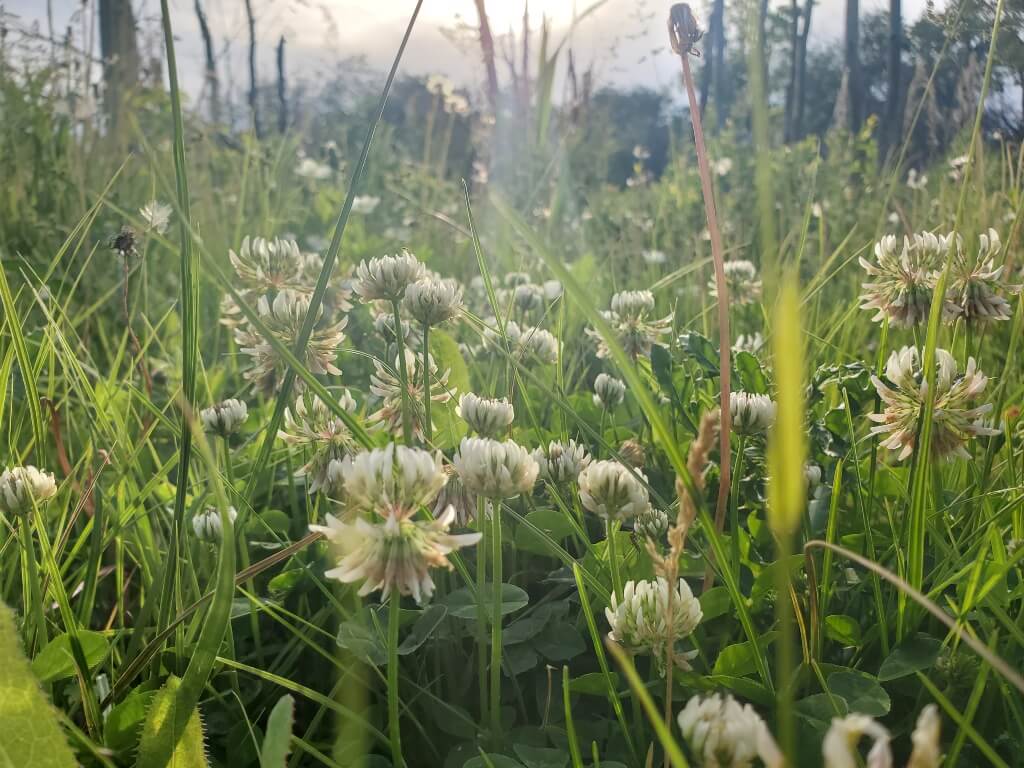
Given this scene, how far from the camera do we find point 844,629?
73cm

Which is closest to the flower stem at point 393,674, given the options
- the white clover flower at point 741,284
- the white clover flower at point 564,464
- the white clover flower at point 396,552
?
the white clover flower at point 396,552

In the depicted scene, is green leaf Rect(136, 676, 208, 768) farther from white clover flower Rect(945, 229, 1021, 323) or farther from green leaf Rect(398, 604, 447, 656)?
white clover flower Rect(945, 229, 1021, 323)

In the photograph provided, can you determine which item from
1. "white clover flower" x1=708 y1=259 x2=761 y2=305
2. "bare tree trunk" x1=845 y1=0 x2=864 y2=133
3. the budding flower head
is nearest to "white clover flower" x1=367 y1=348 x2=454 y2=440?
the budding flower head

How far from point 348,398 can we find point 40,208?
6.62 feet

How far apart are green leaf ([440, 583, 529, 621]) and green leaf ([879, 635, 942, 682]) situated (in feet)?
0.98

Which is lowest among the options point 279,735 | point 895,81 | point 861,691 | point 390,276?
point 861,691

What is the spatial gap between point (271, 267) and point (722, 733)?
35.4 inches

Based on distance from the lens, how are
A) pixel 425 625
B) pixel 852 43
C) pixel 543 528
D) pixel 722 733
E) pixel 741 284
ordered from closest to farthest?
pixel 722 733, pixel 425 625, pixel 543 528, pixel 741 284, pixel 852 43

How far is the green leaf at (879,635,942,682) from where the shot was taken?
26.2 inches

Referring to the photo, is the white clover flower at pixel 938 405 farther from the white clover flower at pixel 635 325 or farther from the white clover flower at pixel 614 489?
the white clover flower at pixel 635 325

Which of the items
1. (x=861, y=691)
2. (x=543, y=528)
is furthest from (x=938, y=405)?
(x=543, y=528)

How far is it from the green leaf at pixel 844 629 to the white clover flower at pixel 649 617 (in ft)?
0.63

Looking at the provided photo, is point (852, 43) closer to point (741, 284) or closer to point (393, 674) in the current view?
point (741, 284)

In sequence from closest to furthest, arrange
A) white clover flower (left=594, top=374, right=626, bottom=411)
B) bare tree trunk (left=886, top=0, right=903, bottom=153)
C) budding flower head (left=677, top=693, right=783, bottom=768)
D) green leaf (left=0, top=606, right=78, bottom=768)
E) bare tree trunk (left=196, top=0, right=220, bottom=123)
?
budding flower head (left=677, top=693, right=783, bottom=768) < green leaf (left=0, top=606, right=78, bottom=768) < white clover flower (left=594, top=374, right=626, bottom=411) < bare tree trunk (left=886, top=0, right=903, bottom=153) < bare tree trunk (left=196, top=0, right=220, bottom=123)
